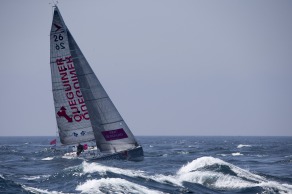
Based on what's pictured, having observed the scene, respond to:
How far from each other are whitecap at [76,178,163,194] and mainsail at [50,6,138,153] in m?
16.0

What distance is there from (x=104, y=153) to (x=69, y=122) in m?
4.01

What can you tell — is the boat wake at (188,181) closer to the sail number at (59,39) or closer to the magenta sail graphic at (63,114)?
the magenta sail graphic at (63,114)

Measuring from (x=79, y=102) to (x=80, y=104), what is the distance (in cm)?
18

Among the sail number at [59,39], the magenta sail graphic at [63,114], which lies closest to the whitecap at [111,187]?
the magenta sail graphic at [63,114]

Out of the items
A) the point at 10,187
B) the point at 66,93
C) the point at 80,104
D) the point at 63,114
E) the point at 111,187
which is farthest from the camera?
the point at 63,114

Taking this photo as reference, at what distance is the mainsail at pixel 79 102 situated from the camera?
42.1 m

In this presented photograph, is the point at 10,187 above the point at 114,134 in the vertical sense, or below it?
below

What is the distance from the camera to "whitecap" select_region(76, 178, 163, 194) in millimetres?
23953

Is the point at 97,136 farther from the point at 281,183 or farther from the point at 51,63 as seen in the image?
the point at 281,183

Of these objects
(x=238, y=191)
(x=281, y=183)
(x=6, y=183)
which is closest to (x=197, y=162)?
(x=281, y=183)

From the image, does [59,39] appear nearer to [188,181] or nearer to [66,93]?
[66,93]

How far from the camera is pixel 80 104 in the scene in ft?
144

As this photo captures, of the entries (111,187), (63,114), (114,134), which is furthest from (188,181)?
(63,114)

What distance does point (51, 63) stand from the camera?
43.4 m
